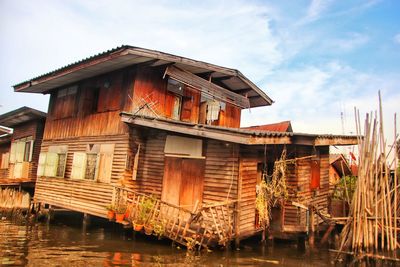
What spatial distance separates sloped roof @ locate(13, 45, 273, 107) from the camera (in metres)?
11.5

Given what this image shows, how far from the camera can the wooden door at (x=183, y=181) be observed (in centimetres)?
1106

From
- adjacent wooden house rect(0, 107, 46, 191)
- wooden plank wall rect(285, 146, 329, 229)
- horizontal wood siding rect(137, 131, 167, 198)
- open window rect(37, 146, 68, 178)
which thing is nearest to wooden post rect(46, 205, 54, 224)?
open window rect(37, 146, 68, 178)

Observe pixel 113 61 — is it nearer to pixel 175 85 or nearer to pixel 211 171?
pixel 175 85

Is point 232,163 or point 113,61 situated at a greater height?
point 113,61

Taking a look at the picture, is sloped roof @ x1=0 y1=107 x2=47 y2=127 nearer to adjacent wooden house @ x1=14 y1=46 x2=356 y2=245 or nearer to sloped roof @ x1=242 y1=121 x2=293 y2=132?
adjacent wooden house @ x1=14 y1=46 x2=356 y2=245

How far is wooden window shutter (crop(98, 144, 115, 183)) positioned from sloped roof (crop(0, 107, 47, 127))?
21.2ft

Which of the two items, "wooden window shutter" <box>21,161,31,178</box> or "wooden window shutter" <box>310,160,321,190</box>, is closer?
"wooden window shutter" <box>310,160,321,190</box>

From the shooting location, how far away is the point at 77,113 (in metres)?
14.7

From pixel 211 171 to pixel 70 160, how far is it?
25.0 feet

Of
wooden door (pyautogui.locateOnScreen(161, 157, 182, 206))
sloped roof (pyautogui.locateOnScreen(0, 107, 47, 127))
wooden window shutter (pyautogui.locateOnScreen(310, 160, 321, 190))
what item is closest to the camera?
wooden door (pyautogui.locateOnScreen(161, 157, 182, 206))

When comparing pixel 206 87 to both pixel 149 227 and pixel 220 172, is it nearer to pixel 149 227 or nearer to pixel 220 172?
pixel 220 172

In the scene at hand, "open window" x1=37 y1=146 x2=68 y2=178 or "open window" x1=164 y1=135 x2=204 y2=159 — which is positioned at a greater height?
"open window" x1=164 y1=135 x2=204 y2=159

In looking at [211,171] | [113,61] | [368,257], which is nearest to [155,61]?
[113,61]

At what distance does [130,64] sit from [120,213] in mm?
5820
